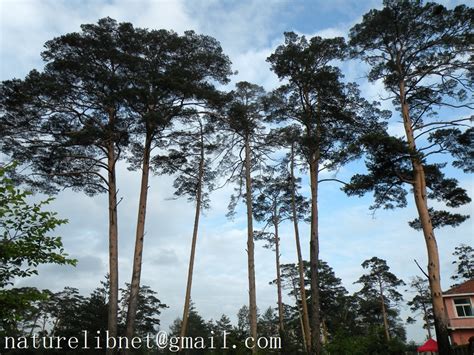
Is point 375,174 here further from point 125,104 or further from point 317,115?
point 125,104

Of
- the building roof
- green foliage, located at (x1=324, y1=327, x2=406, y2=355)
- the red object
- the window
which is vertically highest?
the building roof

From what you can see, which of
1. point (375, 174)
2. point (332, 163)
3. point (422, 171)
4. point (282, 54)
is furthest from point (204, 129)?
point (422, 171)

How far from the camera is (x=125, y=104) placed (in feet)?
45.3

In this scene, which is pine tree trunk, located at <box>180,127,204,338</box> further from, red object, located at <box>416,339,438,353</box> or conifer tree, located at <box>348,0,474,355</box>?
red object, located at <box>416,339,438,353</box>

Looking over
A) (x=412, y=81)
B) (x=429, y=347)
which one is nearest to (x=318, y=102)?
(x=412, y=81)

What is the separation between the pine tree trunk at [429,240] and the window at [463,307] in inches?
650

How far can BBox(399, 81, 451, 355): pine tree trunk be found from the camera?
10.3 m

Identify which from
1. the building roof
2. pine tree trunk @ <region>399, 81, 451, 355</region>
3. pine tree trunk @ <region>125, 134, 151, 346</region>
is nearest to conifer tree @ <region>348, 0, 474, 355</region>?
pine tree trunk @ <region>399, 81, 451, 355</region>

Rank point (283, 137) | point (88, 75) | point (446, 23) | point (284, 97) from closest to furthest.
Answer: point (446, 23)
point (88, 75)
point (284, 97)
point (283, 137)

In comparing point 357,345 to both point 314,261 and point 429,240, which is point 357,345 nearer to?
point 314,261

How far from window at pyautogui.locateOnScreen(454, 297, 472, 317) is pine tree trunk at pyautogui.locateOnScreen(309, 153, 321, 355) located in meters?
16.9

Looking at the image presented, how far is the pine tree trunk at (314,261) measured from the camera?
12.0 m

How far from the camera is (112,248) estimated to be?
1398 cm

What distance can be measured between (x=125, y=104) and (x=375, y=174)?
9.21 metres
